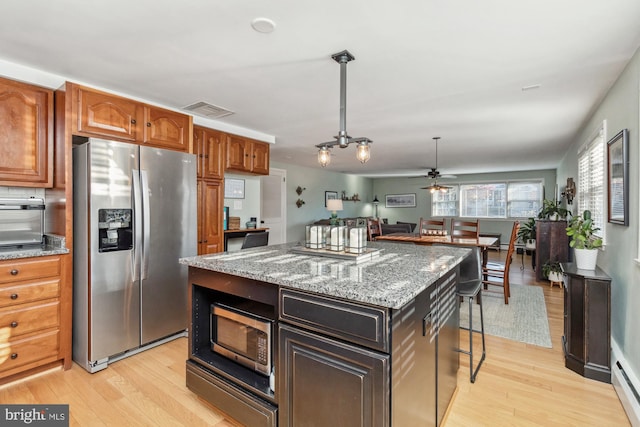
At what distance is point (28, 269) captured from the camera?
2.30 meters

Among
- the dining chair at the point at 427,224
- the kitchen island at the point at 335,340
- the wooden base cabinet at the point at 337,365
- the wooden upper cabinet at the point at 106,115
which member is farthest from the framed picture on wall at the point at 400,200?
the wooden upper cabinet at the point at 106,115

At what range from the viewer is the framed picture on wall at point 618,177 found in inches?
88.4

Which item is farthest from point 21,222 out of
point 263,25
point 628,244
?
point 628,244

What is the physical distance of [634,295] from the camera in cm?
209

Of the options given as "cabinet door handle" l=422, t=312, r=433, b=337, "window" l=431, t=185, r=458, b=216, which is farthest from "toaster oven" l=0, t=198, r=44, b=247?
"window" l=431, t=185, r=458, b=216

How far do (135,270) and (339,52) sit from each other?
92.3 inches

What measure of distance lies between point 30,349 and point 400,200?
10.3 m

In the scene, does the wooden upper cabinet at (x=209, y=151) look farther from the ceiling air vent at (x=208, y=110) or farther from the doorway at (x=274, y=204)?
the doorway at (x=274, y=204)

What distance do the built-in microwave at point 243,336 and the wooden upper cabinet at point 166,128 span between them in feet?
5.85

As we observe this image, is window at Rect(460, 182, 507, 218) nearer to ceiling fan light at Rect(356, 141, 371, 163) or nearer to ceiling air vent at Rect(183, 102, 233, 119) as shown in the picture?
ceiling air vent at Rect(183, 102, 233, 119)

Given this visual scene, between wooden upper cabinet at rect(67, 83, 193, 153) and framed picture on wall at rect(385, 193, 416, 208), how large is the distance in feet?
29.2

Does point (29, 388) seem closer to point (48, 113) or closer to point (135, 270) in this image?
point (135, 270)

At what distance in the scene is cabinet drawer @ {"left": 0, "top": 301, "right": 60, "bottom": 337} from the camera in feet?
7.28

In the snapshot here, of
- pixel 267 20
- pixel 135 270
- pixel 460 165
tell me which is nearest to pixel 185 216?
pixel 135 270
